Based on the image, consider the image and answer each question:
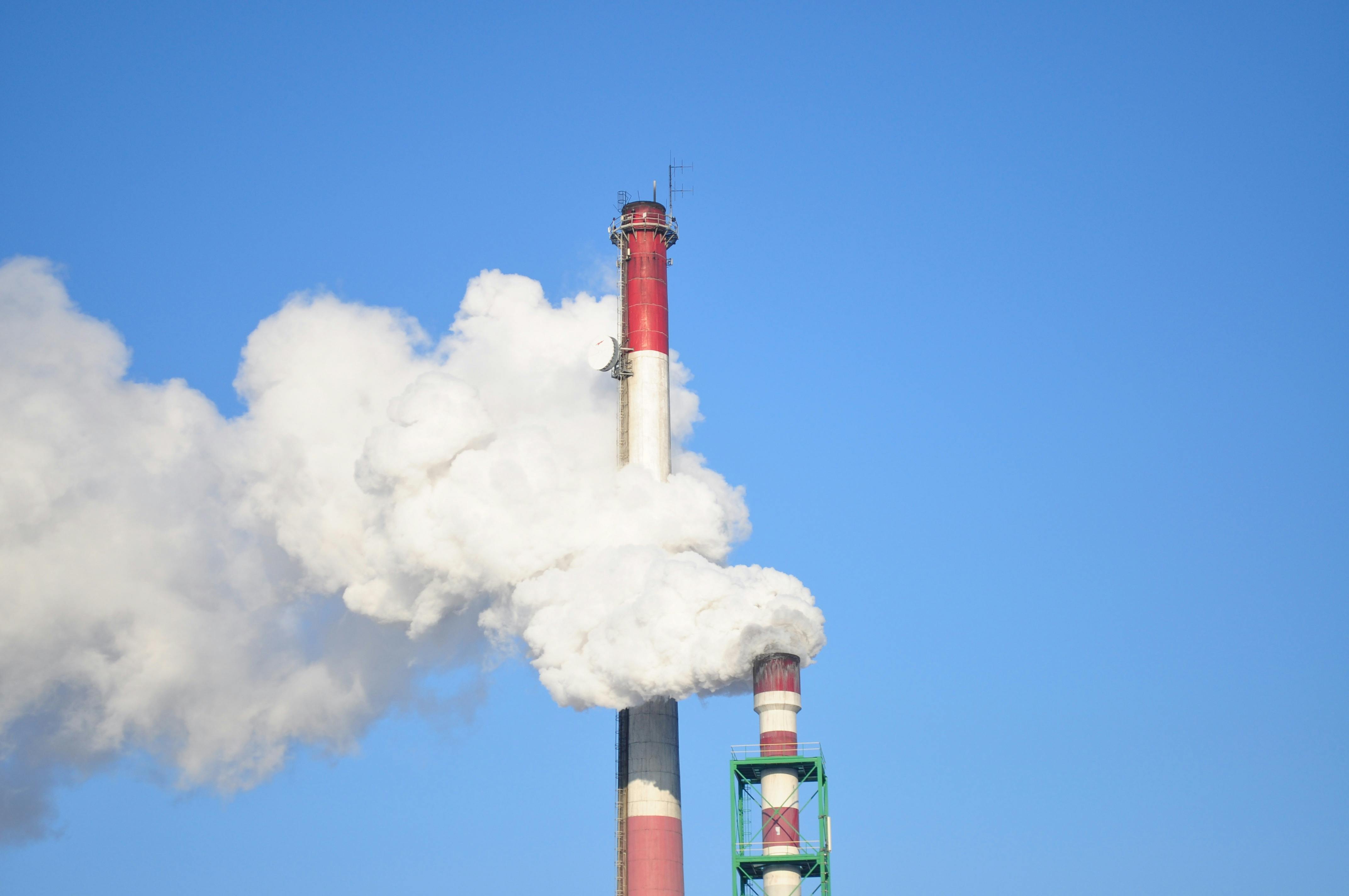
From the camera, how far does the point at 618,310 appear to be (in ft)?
365

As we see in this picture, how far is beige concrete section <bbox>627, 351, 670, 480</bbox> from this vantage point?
105938mm

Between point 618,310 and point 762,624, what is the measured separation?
26.2m

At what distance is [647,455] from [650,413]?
260 centimetres

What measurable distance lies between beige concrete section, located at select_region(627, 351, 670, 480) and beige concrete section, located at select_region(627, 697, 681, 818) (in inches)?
519

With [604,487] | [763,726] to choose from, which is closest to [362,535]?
[604,487]

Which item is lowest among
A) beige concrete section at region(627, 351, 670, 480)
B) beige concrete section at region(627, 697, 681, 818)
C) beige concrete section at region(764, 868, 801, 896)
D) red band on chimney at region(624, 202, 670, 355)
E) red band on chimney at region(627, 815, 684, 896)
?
beige concrete section at region(764, 868, 801, 896)

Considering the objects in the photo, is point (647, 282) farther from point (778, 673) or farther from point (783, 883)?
point (783, 883)

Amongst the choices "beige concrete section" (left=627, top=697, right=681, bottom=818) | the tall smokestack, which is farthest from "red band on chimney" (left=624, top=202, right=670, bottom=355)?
"beige concrete section" (left=627, top=697, right=681, bottom=818)

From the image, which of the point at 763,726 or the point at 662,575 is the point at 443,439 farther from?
the point at 763,726

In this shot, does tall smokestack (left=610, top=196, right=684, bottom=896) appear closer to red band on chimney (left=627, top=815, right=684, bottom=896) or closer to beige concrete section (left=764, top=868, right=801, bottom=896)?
red band on chimney (left=627, top=815, right=684, bottom=896)

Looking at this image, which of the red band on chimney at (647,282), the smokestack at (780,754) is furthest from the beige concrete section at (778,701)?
the red band on chimney at (647,282)

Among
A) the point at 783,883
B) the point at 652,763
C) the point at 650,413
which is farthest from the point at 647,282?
the point at 783,883

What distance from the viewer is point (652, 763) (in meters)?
100

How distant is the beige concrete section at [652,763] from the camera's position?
329 feet
